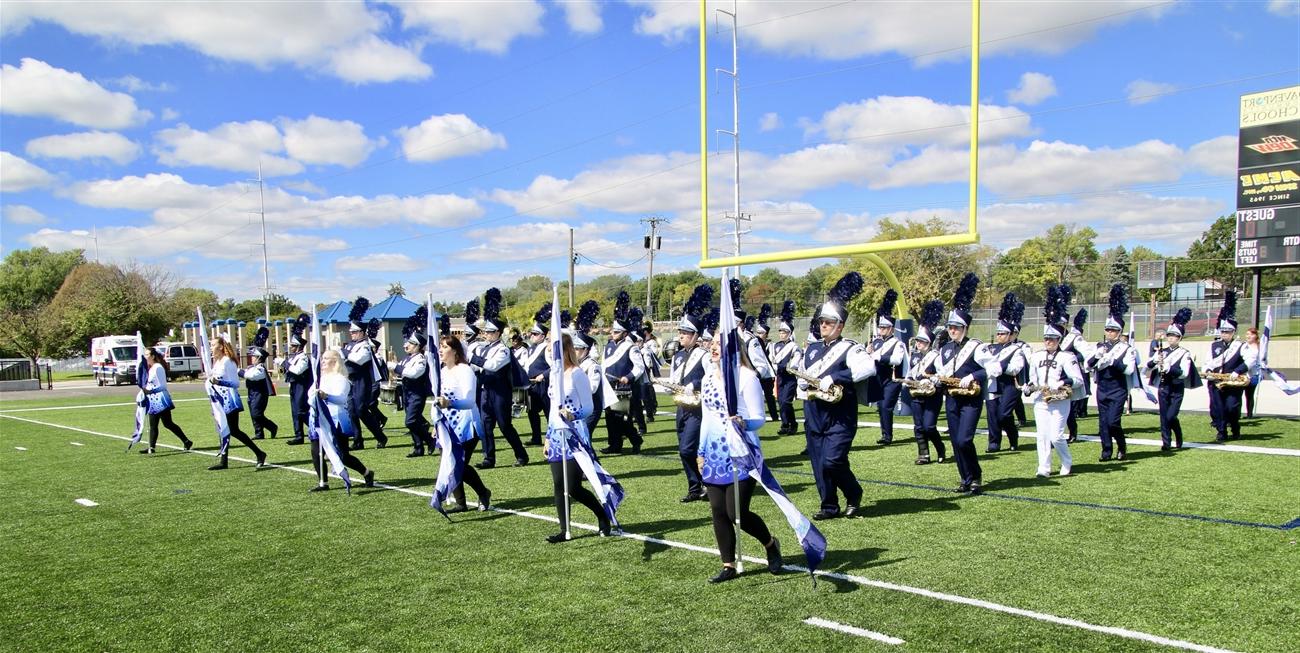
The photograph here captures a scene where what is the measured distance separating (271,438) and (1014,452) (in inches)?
496

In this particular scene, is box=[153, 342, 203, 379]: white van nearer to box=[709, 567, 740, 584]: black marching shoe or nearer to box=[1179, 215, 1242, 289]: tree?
box=[709, 567, 740, 584]: black marching shoe

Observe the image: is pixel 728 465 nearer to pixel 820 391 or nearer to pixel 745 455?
pixel 745 455

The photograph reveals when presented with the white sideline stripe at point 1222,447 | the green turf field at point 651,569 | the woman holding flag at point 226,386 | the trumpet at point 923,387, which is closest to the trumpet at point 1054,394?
the green turf field at point 651,569

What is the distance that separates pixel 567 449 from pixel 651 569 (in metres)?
1.33

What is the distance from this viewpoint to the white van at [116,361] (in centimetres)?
3784

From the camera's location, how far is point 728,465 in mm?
5691

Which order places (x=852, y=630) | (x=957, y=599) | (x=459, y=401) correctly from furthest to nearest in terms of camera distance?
(x=459, y=401)
(x=957, y=599)
(x=852, y=630)

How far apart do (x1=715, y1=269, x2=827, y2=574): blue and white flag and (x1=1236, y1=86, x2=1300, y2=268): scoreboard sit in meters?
19.0

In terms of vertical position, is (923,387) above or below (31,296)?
below

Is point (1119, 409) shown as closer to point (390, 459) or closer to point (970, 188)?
point (970, 188)

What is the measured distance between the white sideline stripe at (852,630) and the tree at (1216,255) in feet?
231

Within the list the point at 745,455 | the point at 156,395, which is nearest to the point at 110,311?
the point at 156,395

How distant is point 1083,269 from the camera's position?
69312 millimetres

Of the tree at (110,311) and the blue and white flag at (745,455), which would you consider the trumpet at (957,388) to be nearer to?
the blue and white flag at (745,455)
